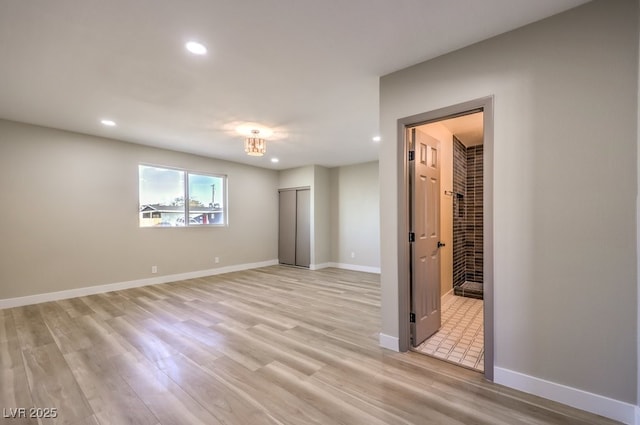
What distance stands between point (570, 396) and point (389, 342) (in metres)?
1.28

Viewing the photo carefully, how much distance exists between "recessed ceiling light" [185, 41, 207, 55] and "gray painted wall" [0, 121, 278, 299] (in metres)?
3.72

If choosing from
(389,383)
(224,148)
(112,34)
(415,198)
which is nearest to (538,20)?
(415,198)

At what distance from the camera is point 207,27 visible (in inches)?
77.4

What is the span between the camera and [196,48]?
2.22m

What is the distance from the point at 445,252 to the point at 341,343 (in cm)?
222

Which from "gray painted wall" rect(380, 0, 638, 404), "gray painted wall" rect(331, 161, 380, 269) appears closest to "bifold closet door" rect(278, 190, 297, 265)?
"gray painted wall" rect(331, 161, 380, 269)

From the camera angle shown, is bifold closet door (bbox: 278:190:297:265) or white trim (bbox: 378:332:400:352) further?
bifold closet door (bbox: 278:190:297:265)

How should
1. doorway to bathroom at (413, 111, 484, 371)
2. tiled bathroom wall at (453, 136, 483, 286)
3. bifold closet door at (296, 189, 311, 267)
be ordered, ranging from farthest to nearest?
bifold closet door at (296, 189, 311, 267) → tiled bathroom wall at (453, 136, 483, 286) → doorway to bathroom at (413, 111, 484, 371)

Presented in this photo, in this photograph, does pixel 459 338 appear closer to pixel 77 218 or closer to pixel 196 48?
pixel 196 48

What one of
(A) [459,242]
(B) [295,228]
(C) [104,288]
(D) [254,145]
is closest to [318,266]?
(B) [295,228]

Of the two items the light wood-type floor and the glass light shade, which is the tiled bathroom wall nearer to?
the light wood-type floor

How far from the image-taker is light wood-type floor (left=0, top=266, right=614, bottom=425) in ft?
5.73

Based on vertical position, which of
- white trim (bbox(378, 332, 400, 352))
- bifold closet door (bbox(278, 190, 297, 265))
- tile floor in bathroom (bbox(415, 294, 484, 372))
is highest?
bifold closet door (bbox(278, 190, 297, 265))

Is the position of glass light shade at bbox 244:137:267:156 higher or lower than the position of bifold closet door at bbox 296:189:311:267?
higher
